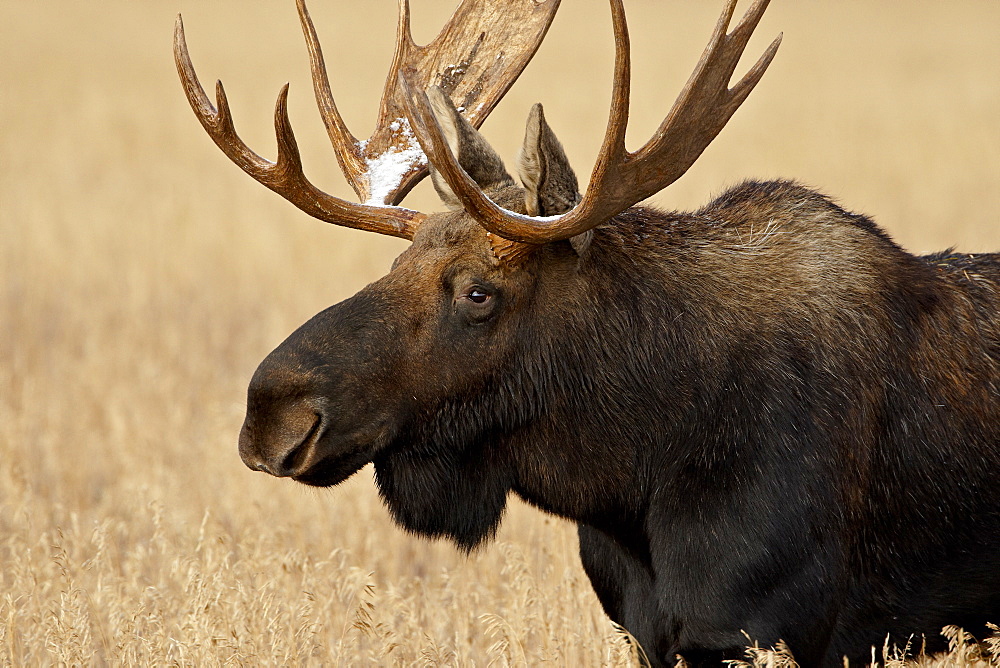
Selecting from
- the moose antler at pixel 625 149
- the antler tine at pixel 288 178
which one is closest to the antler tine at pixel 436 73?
the antler tine at pixel 288 178

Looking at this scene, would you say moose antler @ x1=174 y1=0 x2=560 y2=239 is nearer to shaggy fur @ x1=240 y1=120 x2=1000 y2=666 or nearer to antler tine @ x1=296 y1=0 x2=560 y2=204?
antler tine @ x1=296 y1=0 x2=560 y2=204

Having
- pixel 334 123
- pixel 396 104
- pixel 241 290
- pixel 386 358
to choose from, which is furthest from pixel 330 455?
pixel 241 290

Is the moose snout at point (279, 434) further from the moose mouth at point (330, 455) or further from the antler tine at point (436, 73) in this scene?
the antler tine at point (436, 73)

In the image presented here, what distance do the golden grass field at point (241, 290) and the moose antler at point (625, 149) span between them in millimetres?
838

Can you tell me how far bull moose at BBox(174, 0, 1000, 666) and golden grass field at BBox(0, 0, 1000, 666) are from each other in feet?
1.54

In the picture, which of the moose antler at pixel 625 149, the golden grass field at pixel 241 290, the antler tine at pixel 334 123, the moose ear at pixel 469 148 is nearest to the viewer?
the moose antler at pixel 625 149

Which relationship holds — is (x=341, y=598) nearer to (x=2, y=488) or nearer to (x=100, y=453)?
(x=2, y=488)

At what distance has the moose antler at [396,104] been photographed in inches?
152

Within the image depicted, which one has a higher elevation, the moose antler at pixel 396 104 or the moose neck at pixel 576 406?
the moose antler at pixel 396 104

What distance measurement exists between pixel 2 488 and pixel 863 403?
15.9 feet

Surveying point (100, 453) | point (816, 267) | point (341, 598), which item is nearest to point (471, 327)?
point (816, 267)

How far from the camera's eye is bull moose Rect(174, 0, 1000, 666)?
346 centimetres

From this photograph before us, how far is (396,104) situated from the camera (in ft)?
14.4

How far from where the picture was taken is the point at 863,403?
3598mm
